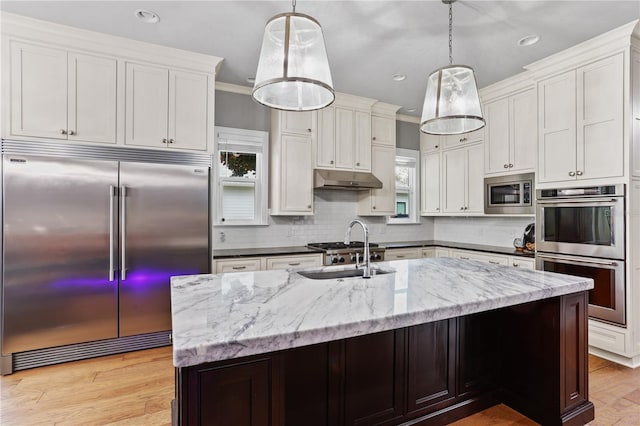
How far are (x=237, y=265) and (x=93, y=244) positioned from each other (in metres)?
1.30

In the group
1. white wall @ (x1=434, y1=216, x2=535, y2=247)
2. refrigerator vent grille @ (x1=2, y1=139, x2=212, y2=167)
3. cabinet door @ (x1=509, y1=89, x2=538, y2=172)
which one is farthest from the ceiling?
white wall @ (x1=434, y1=216, x2=535, y2=247)

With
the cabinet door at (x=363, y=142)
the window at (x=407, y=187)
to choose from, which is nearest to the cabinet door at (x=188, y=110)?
the cabinet door at (x=363, y=142)

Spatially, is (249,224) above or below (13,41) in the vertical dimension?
below

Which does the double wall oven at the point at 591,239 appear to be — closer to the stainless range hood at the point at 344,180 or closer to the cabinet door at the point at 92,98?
the stainless range hood at the point at 344,180

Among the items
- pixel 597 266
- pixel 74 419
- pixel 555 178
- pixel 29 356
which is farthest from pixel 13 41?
pixel 597 266

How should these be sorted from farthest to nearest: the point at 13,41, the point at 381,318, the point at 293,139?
the point at 293,139 → the point at 13,41 → the point at 381,318

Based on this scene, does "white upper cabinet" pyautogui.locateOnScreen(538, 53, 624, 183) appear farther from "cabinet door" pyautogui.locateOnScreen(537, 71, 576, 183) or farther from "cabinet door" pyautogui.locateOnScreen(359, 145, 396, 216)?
"cabinet door" pyautogui.locateOnScreen(359, 145, 396, 216)

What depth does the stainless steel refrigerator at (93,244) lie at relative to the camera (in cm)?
272

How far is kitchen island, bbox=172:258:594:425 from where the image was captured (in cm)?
117

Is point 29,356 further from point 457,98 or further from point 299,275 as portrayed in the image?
point 457,98

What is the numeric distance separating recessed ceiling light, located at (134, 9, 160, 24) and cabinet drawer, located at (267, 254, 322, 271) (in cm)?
242

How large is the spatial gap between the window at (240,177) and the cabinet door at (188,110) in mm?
663

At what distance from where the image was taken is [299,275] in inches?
83.7

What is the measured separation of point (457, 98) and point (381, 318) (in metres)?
1.61
